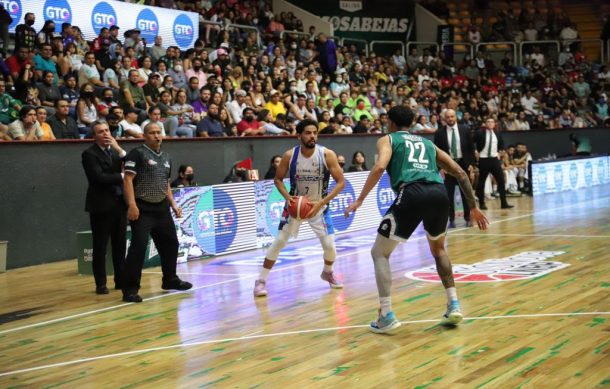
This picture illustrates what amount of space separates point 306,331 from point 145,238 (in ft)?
9.01

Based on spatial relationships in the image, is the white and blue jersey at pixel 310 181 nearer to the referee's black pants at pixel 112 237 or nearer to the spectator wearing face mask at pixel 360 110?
the referee's black pants at pixel 112 237

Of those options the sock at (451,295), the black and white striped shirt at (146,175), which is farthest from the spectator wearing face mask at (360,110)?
the sock at (451,295)

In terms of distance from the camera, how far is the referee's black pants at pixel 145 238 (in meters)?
10.2

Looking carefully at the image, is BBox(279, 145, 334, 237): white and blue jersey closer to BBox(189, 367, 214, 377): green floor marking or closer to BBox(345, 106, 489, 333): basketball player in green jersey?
BBox(345, 106, 489, 333): basketball player in green jersey

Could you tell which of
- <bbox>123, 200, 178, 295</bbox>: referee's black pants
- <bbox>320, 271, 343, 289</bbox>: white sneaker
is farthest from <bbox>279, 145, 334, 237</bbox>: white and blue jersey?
<bbox>123, 200, 178, 295</bbox>: referee's black pants

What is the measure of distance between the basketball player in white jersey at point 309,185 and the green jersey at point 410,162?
2.15m

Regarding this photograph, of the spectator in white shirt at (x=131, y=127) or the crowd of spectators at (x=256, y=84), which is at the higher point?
the crowd of spectators at (x=256, y=84)

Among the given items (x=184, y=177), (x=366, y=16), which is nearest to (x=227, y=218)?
(x=184, y=177)

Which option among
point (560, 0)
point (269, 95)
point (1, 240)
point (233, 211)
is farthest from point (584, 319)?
point (560, 0)

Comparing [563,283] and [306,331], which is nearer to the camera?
[306,331]

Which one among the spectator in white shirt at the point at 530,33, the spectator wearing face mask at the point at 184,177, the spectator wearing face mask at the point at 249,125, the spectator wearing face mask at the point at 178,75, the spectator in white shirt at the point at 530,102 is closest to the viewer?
the spectator wearing face mask at the point at 184,177

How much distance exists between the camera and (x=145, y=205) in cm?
1034

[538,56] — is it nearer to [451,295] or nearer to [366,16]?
[366,16]

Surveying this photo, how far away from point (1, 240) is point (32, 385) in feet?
24.5
